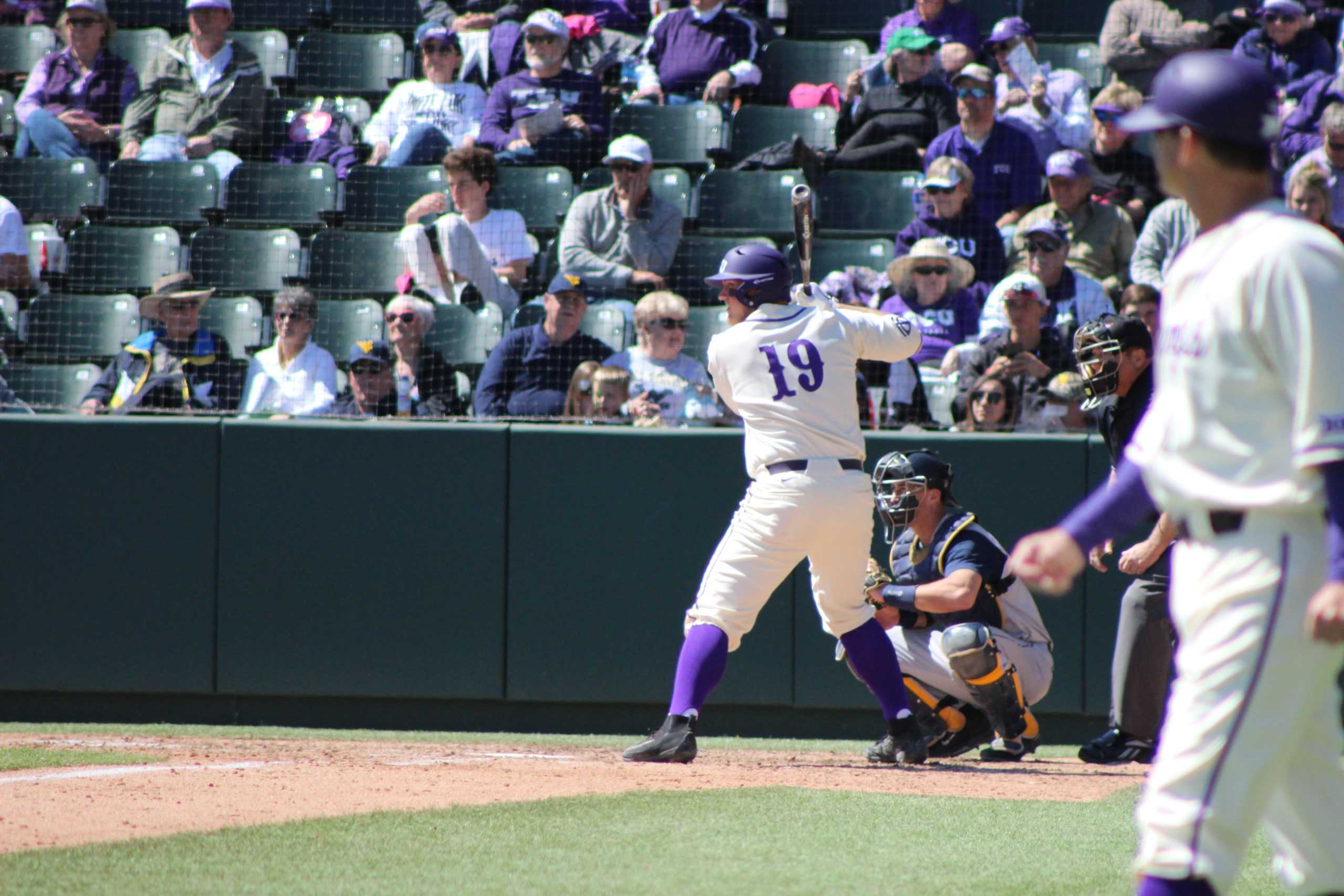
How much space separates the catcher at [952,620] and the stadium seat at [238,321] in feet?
13.2

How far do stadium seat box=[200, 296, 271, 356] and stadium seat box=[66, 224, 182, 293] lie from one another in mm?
612

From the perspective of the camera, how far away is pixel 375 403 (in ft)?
23.8

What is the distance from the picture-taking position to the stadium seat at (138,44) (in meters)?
10.5

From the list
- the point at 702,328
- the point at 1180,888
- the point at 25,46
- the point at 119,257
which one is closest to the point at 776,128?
the point at 702,328

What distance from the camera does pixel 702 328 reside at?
790 cm

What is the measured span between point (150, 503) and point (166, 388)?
65 cm

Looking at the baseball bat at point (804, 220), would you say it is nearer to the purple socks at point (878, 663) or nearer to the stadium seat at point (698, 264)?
the purple socks at point (878, 663)

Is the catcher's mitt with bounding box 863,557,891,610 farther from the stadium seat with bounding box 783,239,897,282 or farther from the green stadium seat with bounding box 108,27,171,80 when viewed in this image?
the green stadium seat with bounding box 108,27,171,80

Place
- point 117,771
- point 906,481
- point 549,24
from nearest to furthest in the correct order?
point 117,771 → point 906,481 → point 549,24

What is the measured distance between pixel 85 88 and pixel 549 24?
330 cm

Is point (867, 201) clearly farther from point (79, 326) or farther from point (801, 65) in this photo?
point (79, 326)

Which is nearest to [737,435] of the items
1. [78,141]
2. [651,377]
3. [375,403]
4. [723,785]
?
[651,377]

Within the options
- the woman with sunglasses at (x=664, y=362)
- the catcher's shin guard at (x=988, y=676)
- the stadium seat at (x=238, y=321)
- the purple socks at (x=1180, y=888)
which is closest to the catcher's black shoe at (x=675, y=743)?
the catcher's shin guard at (x=988, y=676)

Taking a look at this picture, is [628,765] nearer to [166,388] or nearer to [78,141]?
[166,388]
